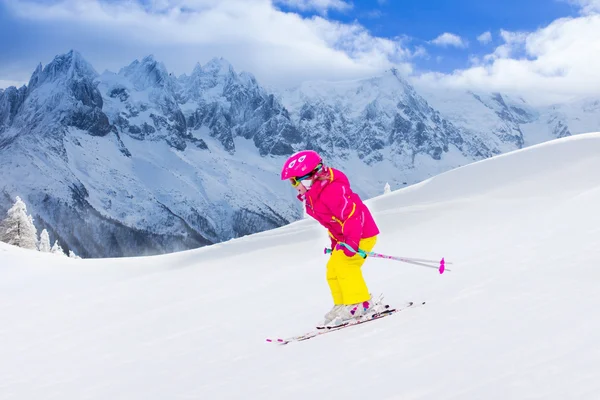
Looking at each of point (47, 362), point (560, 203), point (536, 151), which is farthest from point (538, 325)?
point (536, 151)

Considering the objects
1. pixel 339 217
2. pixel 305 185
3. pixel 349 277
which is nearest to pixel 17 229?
pixel 305 185

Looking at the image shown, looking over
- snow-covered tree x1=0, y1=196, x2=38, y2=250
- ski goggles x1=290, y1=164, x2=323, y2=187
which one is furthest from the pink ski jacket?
snow-covered tree x1=0, y1=196, x2=38, y2=250

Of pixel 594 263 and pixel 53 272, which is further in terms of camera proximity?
pixel 53 272

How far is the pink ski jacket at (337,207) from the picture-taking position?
20.3ft

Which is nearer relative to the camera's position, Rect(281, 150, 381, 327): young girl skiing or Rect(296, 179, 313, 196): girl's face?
Rect(281, 150, 381, 327): young girl skiing

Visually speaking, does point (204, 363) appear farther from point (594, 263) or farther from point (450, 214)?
point (450, 214)

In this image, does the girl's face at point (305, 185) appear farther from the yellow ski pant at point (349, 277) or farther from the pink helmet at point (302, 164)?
the yellow ski pant at point (349, 277)

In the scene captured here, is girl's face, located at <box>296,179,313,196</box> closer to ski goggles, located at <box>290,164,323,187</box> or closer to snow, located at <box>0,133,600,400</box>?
ski goggles, located at <box>290,164,323,187</box>

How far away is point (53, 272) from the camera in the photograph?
15891mm

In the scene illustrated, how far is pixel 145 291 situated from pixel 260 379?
804 centimetres

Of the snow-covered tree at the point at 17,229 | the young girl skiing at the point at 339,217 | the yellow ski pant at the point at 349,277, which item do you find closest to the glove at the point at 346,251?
the young girl skiing at the point at 339,217

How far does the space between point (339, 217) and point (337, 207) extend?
0.11 m

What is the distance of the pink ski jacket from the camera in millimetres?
6180

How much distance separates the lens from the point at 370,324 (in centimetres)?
604
